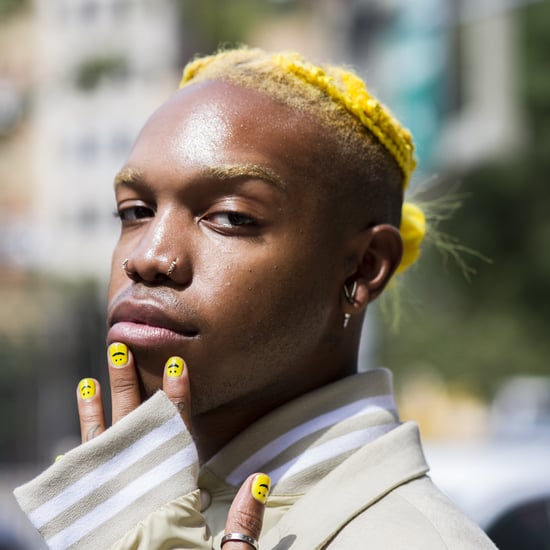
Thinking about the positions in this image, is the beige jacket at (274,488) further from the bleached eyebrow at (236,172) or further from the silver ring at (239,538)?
the bleached eyebrow at (236,172)

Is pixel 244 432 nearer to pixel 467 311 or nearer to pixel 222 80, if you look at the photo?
pixel 222 80

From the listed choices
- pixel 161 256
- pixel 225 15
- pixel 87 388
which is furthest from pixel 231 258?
pixel 225 15

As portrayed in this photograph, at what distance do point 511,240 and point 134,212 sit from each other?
91.6 ft

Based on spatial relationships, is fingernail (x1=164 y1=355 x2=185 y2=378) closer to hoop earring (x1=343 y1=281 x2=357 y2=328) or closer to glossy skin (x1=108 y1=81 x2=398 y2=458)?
glossy skin (x1=108 y1=81 x2=398 y2=458)

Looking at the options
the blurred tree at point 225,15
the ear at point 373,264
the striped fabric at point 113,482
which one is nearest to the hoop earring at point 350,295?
the ear at point 373,264

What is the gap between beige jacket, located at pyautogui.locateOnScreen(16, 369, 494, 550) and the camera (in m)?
2.08

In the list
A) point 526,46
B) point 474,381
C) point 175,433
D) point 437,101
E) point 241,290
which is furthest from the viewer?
point 526,46

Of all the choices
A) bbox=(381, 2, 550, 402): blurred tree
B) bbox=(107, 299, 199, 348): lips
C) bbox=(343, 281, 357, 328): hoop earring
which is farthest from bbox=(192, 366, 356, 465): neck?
bbox=(381, 2, 550, 402): blurred tree

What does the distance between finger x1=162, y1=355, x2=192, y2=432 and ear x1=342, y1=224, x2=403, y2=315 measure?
0.46 metres

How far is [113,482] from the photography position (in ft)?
6.93

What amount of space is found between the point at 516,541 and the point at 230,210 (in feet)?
13.7

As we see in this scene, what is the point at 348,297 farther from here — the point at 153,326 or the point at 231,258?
the point at 153,326

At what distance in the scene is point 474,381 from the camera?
2470cm

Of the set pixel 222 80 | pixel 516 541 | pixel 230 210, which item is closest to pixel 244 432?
pixel 230 210
